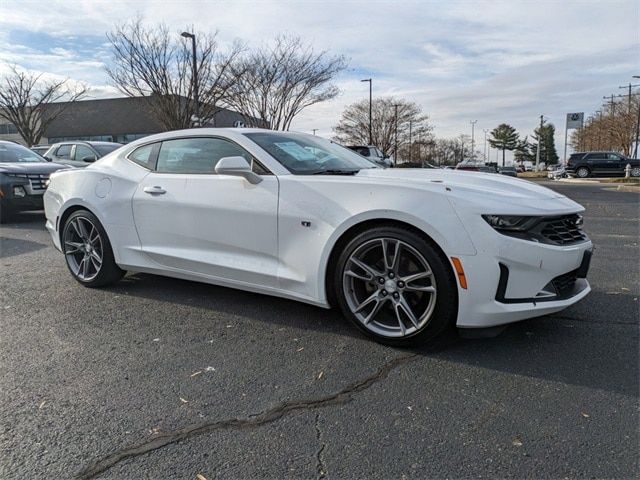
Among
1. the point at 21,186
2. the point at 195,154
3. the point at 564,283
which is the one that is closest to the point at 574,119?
the point at 21,186

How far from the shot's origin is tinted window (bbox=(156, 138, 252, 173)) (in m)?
3.71

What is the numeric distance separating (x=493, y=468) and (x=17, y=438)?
2.11m

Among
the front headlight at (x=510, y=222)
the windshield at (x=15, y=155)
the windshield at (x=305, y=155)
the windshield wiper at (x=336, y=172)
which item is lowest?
the front headlight at (x=510, y=222)

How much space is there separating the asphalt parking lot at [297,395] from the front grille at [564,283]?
0.37 meters

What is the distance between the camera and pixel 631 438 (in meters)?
2.09

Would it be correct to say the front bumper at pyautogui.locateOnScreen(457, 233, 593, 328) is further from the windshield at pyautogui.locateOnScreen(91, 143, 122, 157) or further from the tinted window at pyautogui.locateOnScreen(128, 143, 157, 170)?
the windshield at pyautogui.locateOnScreen(91, 143, 122, 157)

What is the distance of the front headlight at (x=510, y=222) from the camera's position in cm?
272

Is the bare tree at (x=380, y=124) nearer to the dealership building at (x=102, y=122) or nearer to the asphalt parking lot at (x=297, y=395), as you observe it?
the dealership building at (x=102, y=122)

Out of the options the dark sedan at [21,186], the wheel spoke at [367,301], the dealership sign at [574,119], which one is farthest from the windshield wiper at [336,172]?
the dealership sign at [574,119]

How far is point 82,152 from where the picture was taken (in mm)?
11938

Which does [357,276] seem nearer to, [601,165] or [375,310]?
[375,310]

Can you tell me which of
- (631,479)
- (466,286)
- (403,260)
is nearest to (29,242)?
(403,260)

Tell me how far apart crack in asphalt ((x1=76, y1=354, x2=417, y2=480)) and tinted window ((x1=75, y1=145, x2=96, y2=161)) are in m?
11.0

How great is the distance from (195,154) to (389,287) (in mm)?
1959
